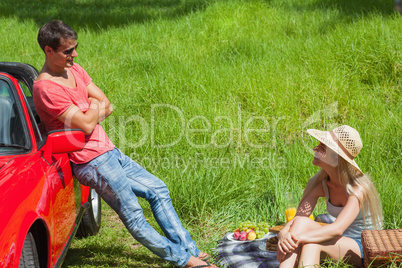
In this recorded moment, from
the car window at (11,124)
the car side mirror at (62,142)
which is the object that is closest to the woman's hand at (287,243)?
the car side mirror at (62,142)

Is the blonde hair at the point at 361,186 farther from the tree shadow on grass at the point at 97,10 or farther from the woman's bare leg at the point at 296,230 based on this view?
the tree shadow on grass at the point at 97,10

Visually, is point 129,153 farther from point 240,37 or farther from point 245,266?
point 240,37

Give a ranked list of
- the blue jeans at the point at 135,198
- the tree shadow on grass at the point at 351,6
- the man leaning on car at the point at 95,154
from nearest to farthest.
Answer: the man leaning on car at the point at 95,154
the blue jeans at the point at 135,198
the tree shadow on grass at the point at 351,6

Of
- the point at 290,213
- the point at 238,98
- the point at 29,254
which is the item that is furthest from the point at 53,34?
the point at 238,98

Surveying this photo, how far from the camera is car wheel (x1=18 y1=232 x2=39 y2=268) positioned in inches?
100

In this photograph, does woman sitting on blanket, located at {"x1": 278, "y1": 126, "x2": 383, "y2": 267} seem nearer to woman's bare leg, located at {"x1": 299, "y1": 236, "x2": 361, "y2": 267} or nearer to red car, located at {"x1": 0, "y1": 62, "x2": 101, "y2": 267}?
woman's bare leg, located at {"x1": 299, "y1": 236, "x2": 361, "y2": 267}

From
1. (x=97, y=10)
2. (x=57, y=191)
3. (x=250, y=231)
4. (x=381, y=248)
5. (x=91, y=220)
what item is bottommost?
(x=250, y=231)

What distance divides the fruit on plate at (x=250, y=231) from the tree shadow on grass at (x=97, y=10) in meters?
6.90

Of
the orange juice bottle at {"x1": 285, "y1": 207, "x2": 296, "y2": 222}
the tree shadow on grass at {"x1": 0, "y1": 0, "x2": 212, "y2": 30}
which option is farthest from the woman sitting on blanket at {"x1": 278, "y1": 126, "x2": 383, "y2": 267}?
the tree shadow on grass at {"x1": 0, "y1": 0, "x2": 212, "y2": 30}

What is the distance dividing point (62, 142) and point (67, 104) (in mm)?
302

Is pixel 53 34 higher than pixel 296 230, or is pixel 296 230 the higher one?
pixel 53 34

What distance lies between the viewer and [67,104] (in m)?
3.23

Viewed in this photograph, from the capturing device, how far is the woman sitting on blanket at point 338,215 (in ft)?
10.2

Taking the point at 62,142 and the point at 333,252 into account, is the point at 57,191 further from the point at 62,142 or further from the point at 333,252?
the point at 333,252
